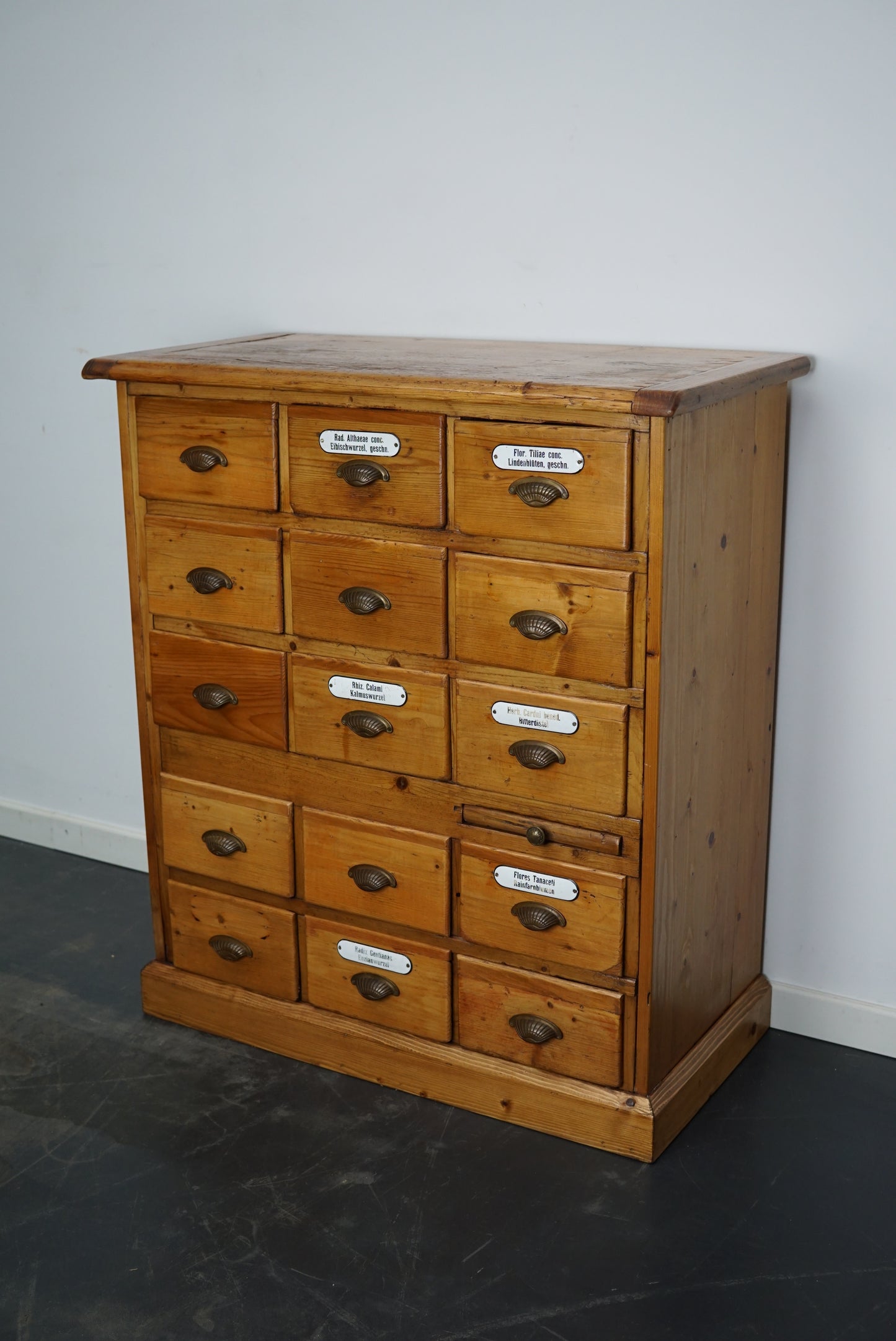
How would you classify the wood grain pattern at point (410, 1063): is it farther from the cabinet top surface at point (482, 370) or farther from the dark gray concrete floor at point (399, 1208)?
the cabinet top surface at point (482, 370)

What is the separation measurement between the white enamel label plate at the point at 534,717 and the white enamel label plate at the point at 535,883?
0.85 ft

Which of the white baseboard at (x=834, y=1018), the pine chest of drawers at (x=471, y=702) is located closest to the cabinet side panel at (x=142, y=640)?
the pine chest of drawers at (x=471, y=702)

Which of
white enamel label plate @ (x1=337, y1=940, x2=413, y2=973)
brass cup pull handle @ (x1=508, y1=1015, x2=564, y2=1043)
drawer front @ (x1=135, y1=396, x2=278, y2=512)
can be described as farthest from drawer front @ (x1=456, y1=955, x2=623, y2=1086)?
drawer front @ (x1=135, y1=396, x2=278, y2=512)

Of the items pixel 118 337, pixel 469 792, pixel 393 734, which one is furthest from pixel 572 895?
pixel 118 337

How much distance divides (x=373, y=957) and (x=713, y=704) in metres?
0.79

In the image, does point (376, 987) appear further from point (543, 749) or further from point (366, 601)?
point (366, 601)

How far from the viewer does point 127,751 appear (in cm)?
353

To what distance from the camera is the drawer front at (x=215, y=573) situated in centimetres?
248

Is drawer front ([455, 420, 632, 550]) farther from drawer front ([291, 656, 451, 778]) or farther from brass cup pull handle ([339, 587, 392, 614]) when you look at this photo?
drawer front ([291, 656, 451, 778])

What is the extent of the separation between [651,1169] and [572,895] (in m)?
0.48

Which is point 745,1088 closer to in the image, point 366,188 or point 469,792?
point 469,792

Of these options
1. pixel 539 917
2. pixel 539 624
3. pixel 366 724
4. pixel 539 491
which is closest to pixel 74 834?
pixel 366 724

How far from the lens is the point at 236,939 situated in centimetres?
273

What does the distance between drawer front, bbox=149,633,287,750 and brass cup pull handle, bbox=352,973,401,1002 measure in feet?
1.51
